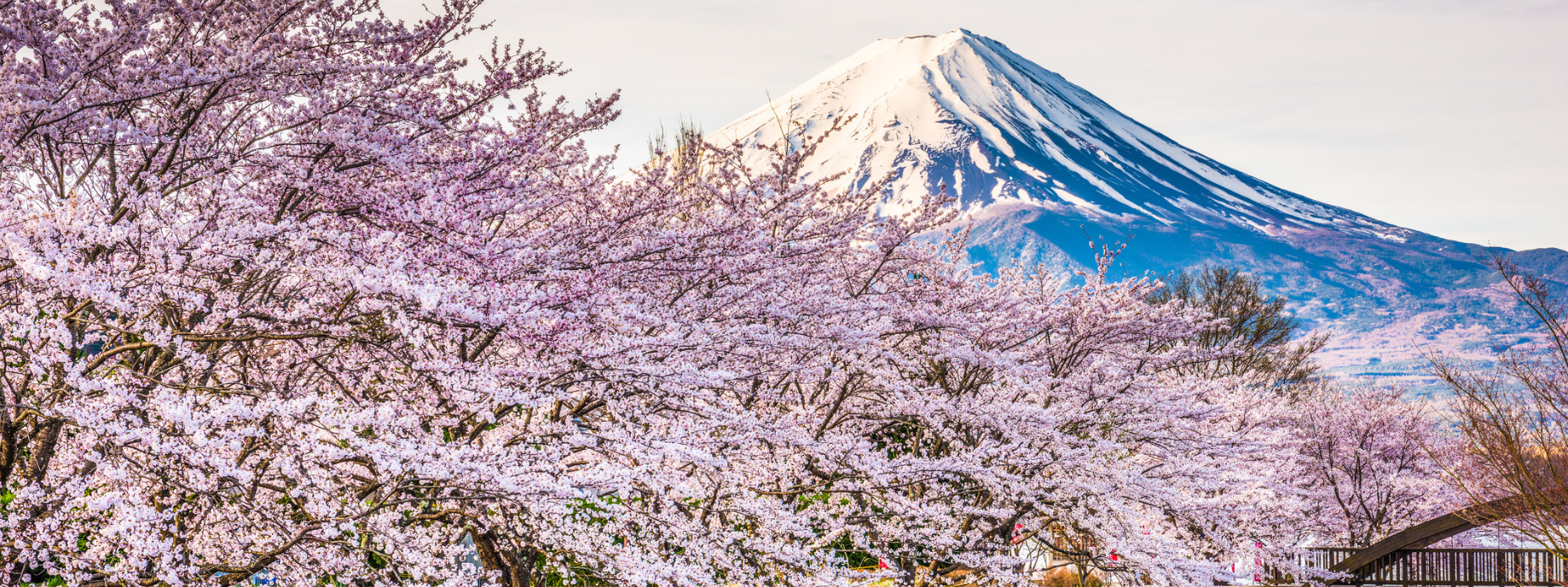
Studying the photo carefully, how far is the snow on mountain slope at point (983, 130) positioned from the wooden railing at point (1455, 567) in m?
107

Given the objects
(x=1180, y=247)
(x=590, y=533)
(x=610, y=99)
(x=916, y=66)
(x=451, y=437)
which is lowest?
(x=590, y=533)

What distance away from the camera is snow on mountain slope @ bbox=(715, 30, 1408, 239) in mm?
137500

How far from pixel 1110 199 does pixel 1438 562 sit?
141m

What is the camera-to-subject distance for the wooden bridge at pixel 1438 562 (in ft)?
55.2

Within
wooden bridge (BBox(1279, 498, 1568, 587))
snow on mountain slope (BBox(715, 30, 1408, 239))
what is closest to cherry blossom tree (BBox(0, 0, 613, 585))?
wooden bridge (BBox(1279, 498, 1568, 587))

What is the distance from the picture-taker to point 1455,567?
63.4 ft

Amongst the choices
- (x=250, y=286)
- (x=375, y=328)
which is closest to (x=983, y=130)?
(x=250, y=286)

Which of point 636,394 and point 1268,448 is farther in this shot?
point 1268,448

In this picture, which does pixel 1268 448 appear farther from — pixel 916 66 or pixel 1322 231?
pixel 1322 231

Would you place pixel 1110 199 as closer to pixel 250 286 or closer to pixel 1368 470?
pixel 1368 470

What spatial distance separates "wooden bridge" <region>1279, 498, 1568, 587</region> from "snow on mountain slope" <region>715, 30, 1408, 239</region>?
10745 cm

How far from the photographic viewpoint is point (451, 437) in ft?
18.2

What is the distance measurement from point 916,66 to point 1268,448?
142m

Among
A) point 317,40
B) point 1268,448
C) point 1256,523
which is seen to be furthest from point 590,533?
point 1256,523
